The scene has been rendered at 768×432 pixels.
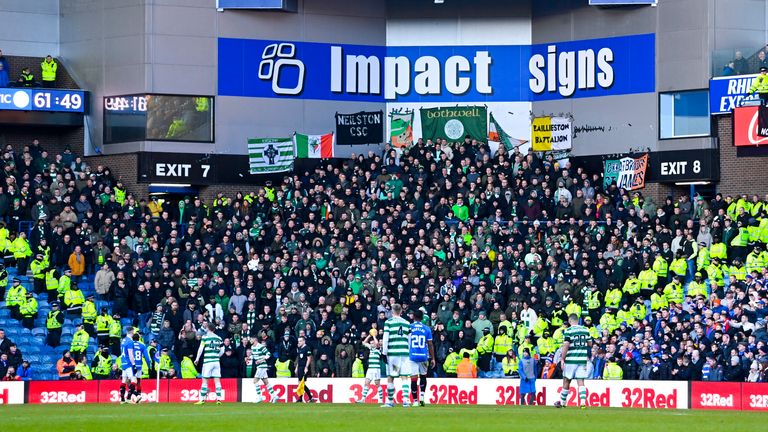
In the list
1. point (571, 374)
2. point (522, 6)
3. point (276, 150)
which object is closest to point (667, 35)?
point (522, 6)

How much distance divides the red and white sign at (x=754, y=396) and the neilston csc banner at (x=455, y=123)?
21.6 metres

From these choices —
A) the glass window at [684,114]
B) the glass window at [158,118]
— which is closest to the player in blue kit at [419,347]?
the glass window at [684,114]

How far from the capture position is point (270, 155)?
55219mm

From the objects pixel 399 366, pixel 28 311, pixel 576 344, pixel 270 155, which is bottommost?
pixel 399 366

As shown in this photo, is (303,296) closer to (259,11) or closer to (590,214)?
(590,214)

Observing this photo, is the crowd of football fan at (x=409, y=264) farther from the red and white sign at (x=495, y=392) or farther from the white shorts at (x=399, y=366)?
the white shorts at (x=399, y=366)

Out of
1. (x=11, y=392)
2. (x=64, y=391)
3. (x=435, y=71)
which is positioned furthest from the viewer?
(x=435, y=71)

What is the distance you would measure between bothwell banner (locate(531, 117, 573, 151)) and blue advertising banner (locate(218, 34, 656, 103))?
1010 millimetres

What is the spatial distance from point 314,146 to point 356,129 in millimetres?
1685

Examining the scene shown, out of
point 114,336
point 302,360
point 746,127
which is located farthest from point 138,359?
point 746,127

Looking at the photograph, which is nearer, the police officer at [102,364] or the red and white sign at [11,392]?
the red and white sign at [11,392]

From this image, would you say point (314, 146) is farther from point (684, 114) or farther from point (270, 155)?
point (684, 114)

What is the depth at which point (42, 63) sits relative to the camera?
55.3 m

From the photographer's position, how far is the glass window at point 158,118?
54312 millimetres
